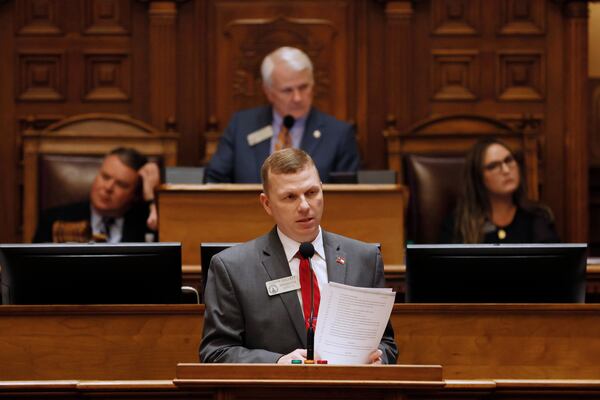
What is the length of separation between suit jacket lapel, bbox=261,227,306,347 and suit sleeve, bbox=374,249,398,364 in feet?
0.74

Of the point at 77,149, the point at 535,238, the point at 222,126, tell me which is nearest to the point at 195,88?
the point at 222,126

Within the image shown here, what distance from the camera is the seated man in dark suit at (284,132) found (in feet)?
17.6

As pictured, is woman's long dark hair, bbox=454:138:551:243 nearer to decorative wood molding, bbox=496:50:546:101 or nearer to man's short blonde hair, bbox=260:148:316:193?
decorative wood molding, bbox=496:50:546:101

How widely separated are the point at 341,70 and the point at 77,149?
1.59 metres

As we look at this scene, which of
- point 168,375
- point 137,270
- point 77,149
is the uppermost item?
point 77,149

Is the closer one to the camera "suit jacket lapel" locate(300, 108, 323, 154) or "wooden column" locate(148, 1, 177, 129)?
"suit jacket lapel" locate(300, 108, 323, 154)

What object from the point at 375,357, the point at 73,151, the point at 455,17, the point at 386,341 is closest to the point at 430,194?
the point at 455,17

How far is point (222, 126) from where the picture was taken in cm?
630

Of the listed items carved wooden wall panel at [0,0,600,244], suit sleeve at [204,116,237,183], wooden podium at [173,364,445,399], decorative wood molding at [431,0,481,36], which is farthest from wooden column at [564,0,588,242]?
wooden podium at [173,364,445,399]

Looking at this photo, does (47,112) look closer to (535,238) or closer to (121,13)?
(121,13)

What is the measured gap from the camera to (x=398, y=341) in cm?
343

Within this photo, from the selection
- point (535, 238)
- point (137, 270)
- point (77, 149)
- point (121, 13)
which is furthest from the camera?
point (121, 13)

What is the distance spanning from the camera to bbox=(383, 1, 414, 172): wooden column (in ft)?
20.6

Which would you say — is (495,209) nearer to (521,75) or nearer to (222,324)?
(521,75)
